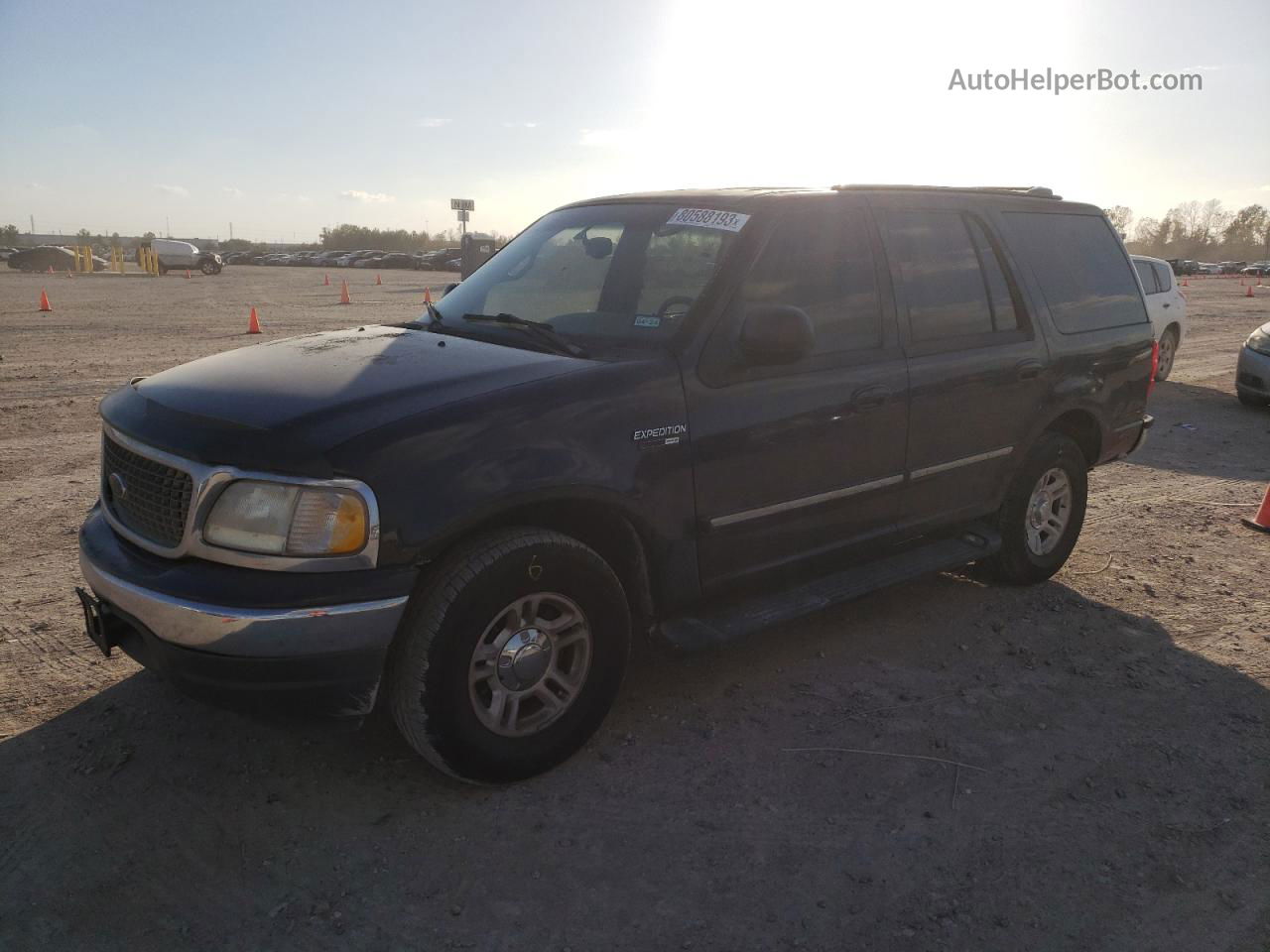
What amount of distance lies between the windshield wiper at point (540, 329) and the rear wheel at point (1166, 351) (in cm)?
1143

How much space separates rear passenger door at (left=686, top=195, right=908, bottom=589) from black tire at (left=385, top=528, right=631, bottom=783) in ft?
1.82

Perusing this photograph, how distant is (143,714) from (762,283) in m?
2.86

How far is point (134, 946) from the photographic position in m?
2.48

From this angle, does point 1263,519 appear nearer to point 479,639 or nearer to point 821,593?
point 821,593

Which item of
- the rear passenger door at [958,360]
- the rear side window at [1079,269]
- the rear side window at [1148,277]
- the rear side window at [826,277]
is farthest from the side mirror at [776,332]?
the rear side window at [1148,277]

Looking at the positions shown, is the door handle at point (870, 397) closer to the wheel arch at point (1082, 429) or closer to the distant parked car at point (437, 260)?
the wheel arch at point (1082, 429)

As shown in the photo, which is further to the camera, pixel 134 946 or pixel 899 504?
pixel 899 504

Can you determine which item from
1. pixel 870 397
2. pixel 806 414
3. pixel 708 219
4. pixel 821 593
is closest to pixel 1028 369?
pixel 870 397

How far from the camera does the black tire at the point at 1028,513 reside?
500cm

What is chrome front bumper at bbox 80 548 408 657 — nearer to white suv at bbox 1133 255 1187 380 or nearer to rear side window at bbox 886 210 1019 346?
rear side window at bbox 886 210 1019 346

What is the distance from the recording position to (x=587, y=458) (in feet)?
10.4

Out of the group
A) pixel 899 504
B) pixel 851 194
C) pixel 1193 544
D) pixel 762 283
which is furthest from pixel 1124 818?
pixel 1193 544

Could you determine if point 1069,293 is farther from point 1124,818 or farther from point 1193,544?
point 1124,818

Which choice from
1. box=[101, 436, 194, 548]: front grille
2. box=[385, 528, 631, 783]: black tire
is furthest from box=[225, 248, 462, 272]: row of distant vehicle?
box=[385, 528, 631, 783]: black tire
